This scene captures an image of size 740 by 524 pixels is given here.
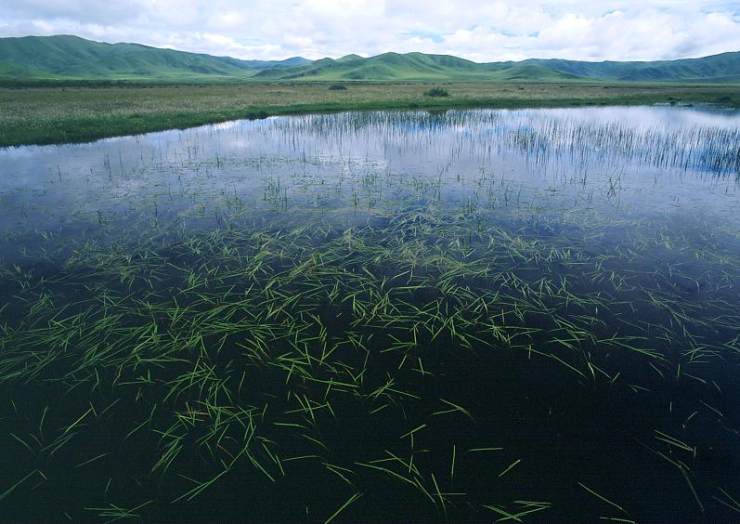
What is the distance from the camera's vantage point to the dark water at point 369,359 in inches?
167

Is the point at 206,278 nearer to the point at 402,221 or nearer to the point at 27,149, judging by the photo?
the point at 402,221

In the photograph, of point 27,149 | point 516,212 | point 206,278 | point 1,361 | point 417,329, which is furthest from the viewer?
point 27,149

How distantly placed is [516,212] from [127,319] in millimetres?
11318

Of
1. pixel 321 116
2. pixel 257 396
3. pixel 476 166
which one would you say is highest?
pixel 321 116

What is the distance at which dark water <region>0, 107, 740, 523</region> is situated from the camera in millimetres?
4250

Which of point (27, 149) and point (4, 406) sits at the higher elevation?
point (27, 149)

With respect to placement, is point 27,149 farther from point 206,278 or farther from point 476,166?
point 476,166

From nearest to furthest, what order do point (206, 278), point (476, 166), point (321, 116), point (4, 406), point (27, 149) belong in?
point (4, 406) < point (206, 278) < point (476, 166) < point (27, 149) < point (321, 116)

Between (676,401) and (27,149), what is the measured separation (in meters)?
30.1

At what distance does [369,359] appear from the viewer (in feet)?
20.2

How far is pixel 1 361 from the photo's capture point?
5.95 meters

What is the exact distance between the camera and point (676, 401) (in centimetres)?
531

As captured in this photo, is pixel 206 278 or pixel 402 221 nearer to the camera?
pixel 206 278

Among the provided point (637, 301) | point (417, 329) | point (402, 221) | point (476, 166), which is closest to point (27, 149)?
point (402, 221)
